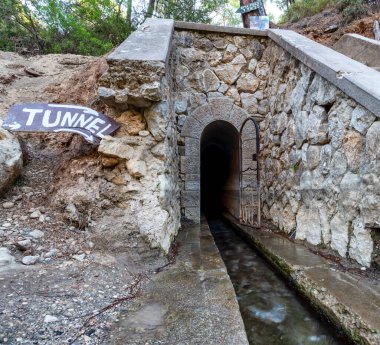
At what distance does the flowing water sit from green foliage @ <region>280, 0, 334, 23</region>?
379 inches

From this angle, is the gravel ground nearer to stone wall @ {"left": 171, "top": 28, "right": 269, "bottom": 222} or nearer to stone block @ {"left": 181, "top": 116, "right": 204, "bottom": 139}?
stone wall @ {"left": 171, "top": 28, "right": 269, "bottom": 222}

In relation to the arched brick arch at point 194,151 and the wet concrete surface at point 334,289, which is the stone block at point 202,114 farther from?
the wet concrete surface at point 334,289

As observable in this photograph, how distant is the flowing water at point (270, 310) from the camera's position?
7.07 ft

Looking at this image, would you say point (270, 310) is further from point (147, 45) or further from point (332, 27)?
point (332, 27)

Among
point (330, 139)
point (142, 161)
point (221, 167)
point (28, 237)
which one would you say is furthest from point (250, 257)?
point (221, 167)


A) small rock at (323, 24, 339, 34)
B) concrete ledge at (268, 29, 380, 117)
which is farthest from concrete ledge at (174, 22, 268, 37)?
small rock at (323, 24, 339, 34)

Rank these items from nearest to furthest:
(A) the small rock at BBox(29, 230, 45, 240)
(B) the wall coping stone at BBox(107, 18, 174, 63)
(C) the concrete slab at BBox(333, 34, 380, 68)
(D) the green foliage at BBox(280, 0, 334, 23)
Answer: (A) the small rock at BBox(29, 230, 45, 240)
(B) the wall coping stone at BBox(107, 18, 174, 63)
(C) the concrete slab at BBox(333, 34, 380, 68)
(D) the green foliage at BBox(280, 0, 334, 23)

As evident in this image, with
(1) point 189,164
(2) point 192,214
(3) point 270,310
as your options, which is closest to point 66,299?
(3) point 270,310

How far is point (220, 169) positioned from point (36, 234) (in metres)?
7.00

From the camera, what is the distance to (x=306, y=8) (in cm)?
1002

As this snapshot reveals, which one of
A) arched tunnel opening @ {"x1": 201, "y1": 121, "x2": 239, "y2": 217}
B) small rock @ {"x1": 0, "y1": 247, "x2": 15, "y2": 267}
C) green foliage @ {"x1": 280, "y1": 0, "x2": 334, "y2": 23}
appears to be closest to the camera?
small rock @ {"x1": 0, "y1": 247, "x2": 15, "y2": 267}

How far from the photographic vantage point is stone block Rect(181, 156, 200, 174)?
16.0 feet

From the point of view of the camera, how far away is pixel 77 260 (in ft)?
7.53

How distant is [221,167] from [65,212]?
6572mm
